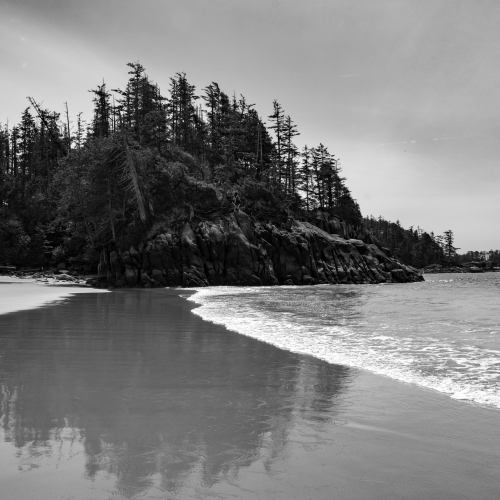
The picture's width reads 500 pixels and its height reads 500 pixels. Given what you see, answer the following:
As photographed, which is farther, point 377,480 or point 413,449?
point 413,449

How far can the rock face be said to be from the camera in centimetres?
3534

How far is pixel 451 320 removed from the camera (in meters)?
11.7

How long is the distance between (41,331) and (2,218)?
4391 cm

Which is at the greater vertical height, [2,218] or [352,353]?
[2,218]

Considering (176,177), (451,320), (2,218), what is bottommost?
(451,320)

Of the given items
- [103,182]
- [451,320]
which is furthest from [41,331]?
[103,182]

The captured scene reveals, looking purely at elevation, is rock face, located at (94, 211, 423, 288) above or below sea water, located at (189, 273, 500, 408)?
above

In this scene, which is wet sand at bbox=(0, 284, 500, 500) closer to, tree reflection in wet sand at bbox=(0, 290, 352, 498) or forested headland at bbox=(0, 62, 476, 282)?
tree reflection in wet sand at bbox=(0, 290, 352, 498)

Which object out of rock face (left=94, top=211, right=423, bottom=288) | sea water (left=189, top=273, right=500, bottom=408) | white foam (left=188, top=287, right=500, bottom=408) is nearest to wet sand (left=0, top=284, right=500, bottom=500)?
white foam (left=188, top=287, right=500, bottom=408)

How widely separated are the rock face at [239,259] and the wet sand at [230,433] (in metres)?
29.1

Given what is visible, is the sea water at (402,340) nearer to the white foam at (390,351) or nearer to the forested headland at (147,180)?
the white foam at (390,351)

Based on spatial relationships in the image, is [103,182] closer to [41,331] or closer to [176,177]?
[176,177]

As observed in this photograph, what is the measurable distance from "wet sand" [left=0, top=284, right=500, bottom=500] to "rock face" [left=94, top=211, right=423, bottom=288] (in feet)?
95.6

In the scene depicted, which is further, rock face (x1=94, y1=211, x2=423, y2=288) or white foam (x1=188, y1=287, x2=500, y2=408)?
rock face (x1=94, y1=211, x2=423, y2=288)
